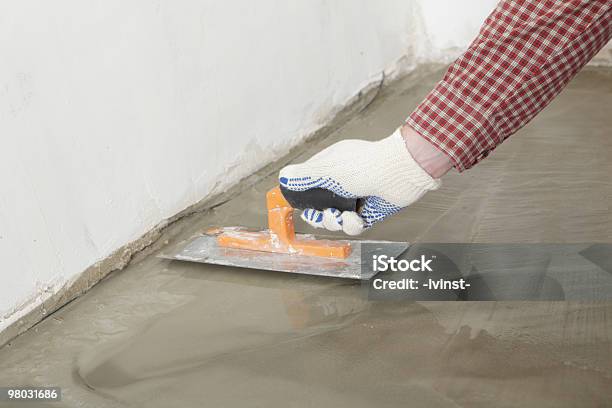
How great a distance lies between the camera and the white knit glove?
152 centimetres

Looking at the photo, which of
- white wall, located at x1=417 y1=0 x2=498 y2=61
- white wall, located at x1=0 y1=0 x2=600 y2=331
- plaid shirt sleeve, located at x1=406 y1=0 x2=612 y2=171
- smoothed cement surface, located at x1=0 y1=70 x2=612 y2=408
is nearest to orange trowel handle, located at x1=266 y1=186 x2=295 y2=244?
smoothed cement surface, located at x1=0 y1=70 x2=612 y2=408

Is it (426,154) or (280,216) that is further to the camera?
(280,216)

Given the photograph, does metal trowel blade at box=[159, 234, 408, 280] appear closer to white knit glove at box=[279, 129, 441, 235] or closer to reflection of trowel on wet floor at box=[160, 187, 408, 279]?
reflection of trowel on wet floor at box=[160, 187, 408, 279]

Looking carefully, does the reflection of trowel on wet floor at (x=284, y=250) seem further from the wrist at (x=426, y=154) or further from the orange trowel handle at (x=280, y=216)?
the wrist at (x=426, y=154)

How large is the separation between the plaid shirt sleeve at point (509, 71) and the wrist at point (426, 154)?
4 centimetres

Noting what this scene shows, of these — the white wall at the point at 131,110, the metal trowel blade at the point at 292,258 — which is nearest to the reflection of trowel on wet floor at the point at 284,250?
the metal trowel blade at the point at 292,258

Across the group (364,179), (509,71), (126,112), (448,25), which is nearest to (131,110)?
(126,112)

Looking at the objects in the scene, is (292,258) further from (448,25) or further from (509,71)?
(448,25)

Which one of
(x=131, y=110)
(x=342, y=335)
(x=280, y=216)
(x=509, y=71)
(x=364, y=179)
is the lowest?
(x=342, y=335)

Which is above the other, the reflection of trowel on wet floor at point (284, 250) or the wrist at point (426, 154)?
the wrist at point (426, 154)

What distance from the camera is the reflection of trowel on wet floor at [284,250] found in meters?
1.91

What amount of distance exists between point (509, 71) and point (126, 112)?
3.59 feet

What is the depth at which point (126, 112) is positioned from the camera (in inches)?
80.9

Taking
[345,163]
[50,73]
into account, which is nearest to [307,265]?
[345,163]
